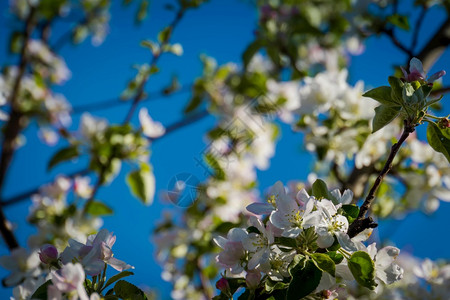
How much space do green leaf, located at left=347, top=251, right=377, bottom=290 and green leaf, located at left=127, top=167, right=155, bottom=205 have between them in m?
1.28

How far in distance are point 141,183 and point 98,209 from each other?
0.71ft

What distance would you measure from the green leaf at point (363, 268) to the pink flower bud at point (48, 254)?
20.8 inches

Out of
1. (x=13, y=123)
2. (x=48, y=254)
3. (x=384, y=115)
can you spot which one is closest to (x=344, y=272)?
(x=384, y=115)

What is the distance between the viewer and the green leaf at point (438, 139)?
849 millimetres

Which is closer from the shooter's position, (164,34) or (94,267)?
(94,267)

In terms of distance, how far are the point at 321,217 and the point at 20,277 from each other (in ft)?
2.63

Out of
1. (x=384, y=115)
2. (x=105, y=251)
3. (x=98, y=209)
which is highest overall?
(x=98, y=209)

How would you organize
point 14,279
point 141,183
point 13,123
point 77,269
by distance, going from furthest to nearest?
point 13,123
point 141,183
point 14,279
point 77,269

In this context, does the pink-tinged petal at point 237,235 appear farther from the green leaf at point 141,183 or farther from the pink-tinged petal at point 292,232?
the green leaf at point 141,183

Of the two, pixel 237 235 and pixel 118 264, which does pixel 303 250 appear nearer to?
pixel 237 235

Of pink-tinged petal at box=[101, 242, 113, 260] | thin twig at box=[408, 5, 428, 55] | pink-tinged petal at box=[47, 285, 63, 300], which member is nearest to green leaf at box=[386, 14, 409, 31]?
thin twig at box=[408, 5, 428, 55]

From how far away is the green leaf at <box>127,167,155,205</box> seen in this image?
76.0 inches

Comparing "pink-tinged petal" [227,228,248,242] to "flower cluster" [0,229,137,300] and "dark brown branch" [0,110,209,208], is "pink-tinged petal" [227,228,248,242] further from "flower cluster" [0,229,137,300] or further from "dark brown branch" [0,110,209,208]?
"dark brown branch" [0,110,209,208]

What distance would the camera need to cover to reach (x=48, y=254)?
81 cm
